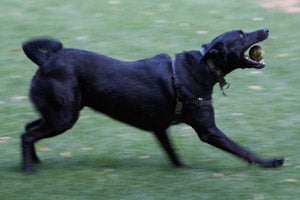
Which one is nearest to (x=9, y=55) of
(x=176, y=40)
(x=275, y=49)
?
(x=176, y=40)

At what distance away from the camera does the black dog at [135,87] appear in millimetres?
6000

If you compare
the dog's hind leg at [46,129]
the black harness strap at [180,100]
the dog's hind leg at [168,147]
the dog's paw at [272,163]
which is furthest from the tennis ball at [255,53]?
the dog's hind leg at [46,129]

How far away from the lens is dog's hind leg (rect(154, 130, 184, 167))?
643cm

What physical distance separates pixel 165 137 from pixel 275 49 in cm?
499

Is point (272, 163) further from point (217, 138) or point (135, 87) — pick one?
point (135, 87)

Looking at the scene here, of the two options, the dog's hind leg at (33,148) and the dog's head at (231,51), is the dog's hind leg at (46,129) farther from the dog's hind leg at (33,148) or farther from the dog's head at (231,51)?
the dog's head at (231,51)

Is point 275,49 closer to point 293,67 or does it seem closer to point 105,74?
point 293,67

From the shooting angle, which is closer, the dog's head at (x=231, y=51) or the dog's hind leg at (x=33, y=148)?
the dog's head at (x=231, y=51)

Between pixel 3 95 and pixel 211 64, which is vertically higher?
pixel 211 64

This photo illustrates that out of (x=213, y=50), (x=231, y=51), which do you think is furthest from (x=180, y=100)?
(x=231, y=51)

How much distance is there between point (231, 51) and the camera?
6.16 metres

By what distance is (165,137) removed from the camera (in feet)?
21.3

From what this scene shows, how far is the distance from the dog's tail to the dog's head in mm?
1414

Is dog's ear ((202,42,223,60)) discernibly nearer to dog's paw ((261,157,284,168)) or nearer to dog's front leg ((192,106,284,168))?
A: dog's front leg ((192,106,284,168))
